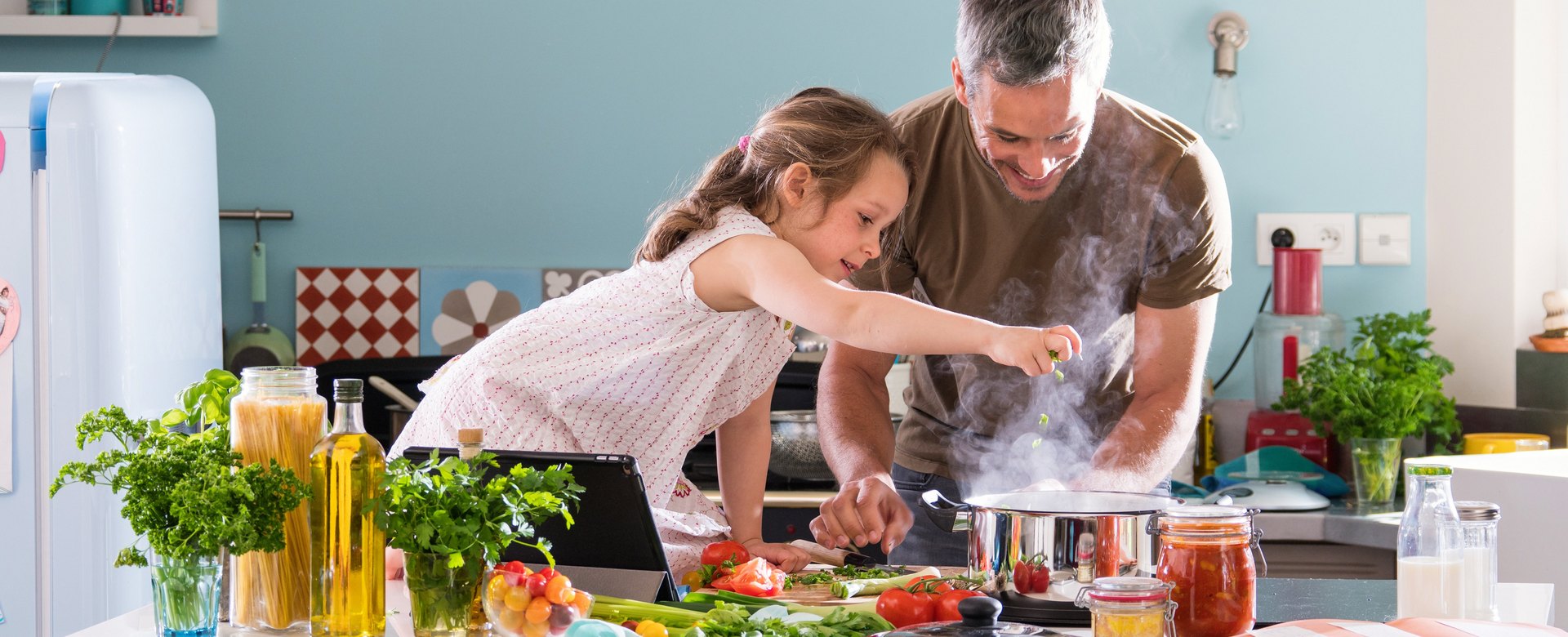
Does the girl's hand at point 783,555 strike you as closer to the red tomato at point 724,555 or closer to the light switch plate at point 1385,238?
the red tomato at point 724,555

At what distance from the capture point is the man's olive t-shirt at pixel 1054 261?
71.6 inches

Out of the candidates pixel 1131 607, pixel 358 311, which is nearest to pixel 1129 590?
pixel 1131 607

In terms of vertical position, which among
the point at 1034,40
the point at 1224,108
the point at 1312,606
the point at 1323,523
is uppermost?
the point at 1224,108

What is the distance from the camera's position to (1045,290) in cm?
189

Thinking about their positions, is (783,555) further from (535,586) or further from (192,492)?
(192,492)

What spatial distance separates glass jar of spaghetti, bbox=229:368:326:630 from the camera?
3.63 feet

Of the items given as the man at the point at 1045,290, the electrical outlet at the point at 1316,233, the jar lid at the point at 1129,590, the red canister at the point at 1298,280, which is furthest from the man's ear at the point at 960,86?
the electrical outlet at the point at 1316,233

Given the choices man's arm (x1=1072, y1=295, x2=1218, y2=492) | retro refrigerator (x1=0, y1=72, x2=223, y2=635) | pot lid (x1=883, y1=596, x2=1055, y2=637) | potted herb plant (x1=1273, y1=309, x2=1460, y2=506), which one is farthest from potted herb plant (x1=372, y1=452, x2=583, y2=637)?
potted herb plant (x1=1273, y1=309, x2=1460, y2=506)

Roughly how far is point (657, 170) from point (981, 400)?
134cm

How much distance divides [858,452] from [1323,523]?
1130 mm

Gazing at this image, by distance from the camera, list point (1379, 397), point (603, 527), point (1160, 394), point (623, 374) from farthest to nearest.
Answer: point (1379, 397) < point (1160, 394) < point (623, 374) < point (603, 527)

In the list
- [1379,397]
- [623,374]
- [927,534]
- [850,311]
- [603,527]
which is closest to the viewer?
[603,527]

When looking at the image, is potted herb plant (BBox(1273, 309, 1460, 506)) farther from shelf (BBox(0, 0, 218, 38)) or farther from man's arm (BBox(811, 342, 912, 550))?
shelf (BBox(0, 0, 218, 38))

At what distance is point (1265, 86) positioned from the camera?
304 cm
